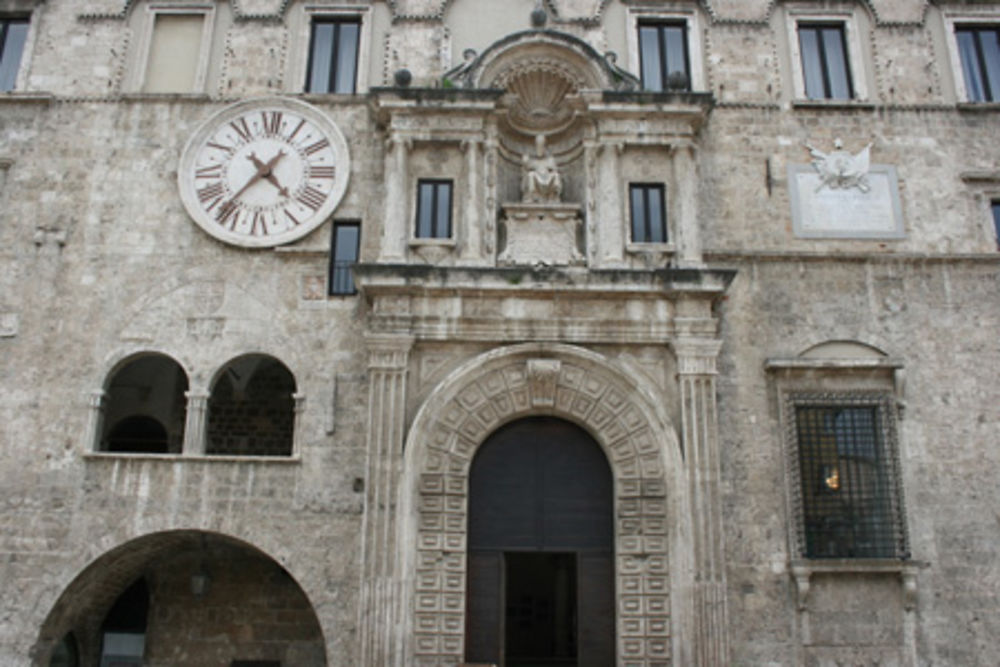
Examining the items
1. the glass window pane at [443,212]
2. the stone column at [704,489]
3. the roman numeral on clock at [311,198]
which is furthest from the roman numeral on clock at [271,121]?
the stone column at [704,489]

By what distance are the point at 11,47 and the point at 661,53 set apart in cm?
1225

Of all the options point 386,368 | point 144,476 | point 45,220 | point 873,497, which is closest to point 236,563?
point 144,476

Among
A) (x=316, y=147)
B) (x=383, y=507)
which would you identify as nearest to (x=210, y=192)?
(x=316, y=147)

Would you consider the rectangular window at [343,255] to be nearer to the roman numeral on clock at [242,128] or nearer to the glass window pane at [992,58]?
the roman numeral on clock at [242,128]

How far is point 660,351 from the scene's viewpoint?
1444cm

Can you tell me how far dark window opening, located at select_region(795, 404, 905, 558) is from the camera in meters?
14.1

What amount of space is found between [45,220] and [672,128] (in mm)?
10969

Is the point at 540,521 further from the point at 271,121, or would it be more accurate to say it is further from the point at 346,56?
the point at 346,56

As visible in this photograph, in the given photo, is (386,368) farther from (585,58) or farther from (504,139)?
(585,58)

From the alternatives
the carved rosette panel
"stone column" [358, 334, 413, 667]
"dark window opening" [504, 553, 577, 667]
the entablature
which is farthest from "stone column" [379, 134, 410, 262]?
"dark window opening" [504, 553, 577, 667]

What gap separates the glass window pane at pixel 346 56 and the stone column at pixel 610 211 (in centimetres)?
Answer: 487

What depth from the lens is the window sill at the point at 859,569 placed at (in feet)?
45.0

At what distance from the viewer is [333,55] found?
55.4 feet

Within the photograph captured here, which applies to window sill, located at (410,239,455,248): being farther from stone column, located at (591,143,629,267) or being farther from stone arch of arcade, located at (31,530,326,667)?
stone arch of arcade, located at (31,530,326,667)
